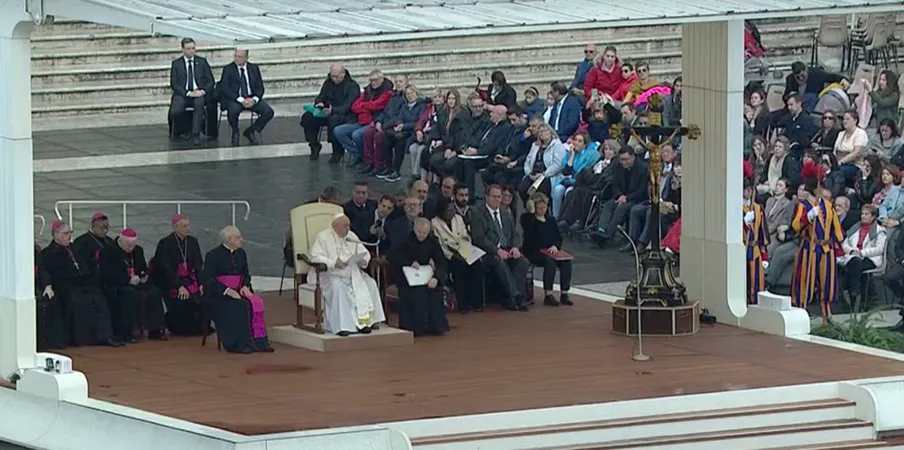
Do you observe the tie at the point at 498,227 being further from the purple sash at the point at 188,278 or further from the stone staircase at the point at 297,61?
the stone staircase at the point at 297,61

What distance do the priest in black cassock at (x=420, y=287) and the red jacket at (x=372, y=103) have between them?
8.82 meters

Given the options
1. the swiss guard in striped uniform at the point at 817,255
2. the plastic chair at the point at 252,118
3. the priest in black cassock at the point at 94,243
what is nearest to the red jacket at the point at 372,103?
the plastic chair at the point at 252,118

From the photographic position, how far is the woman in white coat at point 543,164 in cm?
2562

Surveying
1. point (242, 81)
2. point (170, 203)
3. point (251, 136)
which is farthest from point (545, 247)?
point (251, 136)

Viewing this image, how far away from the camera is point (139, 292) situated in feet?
62.9

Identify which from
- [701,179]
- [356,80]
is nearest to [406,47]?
[356,80]

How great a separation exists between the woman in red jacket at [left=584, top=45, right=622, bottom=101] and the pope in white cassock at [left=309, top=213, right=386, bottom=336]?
10.0 meters

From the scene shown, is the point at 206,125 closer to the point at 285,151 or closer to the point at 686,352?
the point at 285,151

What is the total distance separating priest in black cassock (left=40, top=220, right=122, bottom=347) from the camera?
18.8m

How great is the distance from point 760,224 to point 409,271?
12.9 feet

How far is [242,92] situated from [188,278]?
35.4 feet

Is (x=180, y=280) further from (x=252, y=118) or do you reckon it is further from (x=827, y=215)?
(x=252, y=118)

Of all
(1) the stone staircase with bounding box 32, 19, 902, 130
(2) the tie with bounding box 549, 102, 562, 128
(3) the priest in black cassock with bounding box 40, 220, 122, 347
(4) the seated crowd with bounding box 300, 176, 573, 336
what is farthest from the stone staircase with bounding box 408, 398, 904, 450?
(1) the stone staircase with bounding box 32, 19, 902, 130

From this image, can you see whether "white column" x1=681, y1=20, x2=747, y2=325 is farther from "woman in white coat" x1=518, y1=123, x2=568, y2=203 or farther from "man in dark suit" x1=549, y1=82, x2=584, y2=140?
"man in dark suit" x1=549, y1=82, x2=584, y2=140
